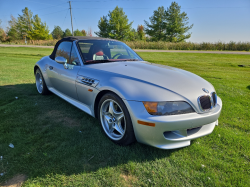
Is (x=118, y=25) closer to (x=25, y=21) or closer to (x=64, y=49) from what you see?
(x=25, y=21)

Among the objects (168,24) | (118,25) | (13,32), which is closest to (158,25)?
(168,24)

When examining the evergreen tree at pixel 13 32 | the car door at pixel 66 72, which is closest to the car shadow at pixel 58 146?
the car door at pixel 66 72

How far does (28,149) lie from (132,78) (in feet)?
5.46

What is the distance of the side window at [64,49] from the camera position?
3.55m

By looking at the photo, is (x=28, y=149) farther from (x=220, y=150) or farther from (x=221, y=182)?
(x=220, y=150)

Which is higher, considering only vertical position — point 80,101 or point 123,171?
point 80,101

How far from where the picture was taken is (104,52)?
344cm

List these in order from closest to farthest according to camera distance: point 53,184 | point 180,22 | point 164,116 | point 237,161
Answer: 1. point 53,184
2. point 164,116
3. point 237,161
4. point 180,22

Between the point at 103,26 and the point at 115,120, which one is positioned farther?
the point at 103,26

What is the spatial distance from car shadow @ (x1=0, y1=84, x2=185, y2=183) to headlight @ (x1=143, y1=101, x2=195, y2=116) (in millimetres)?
629

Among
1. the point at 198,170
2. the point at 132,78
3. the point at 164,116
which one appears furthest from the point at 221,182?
the point at 132,78

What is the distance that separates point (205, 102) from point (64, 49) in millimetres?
3005

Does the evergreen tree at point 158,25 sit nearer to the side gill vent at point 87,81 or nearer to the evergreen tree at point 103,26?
the evergreen tree at point 103,26

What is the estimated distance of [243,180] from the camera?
73.0 inches
